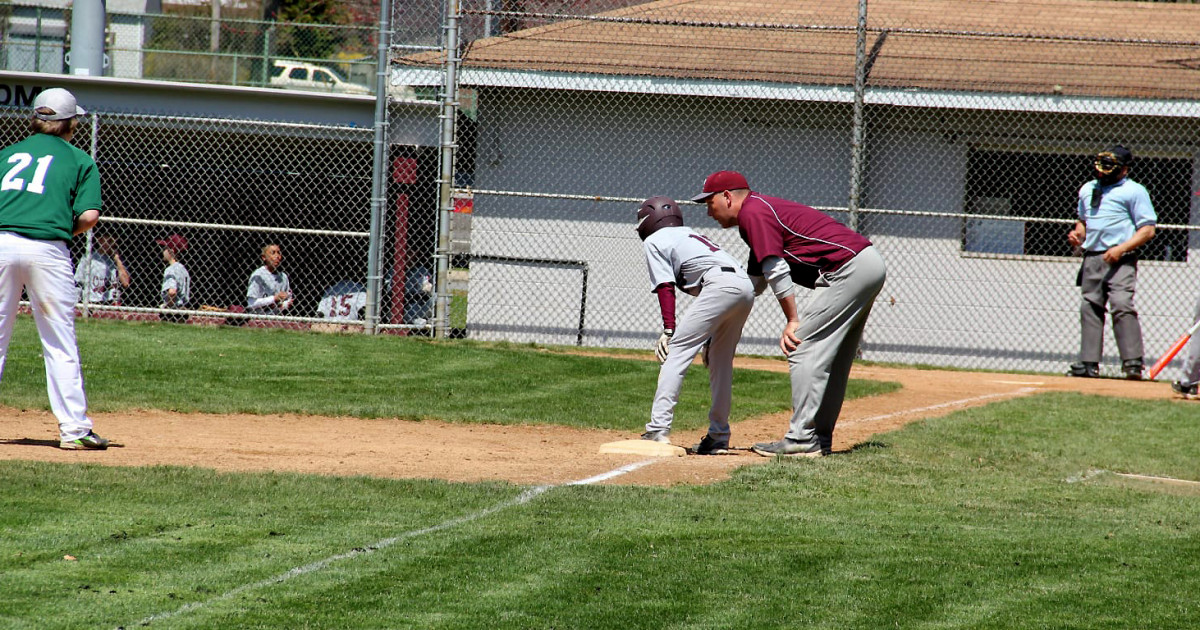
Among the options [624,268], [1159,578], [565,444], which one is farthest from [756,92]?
[1159,578]

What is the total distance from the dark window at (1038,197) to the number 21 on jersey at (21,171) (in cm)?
1172

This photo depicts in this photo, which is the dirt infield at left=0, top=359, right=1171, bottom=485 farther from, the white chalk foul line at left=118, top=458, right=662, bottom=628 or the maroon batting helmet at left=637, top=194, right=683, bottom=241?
the maroon batting helmet at left=637, top=194, right=683, bottom=241

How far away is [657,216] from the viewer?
775cm

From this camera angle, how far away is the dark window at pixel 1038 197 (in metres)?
15.5

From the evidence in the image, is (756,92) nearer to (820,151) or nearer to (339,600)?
(820,151)

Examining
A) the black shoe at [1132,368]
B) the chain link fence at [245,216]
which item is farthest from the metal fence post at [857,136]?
the chain link fence at [245,216]

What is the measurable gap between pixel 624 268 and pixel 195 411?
7.33 m

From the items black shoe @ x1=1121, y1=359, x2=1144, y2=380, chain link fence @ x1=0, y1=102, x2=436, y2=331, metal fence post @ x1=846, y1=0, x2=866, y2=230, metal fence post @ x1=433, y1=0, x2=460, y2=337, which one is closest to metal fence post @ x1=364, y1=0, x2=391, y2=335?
chain link fence @ x1=0, y1=102, x2=436, y2=331

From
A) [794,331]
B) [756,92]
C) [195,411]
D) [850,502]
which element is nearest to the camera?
[850,502]

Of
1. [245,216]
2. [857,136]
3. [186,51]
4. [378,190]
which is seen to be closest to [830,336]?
[857,136]

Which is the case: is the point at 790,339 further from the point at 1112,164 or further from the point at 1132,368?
the point at 1132,368

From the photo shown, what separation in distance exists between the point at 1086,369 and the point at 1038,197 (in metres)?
2.97

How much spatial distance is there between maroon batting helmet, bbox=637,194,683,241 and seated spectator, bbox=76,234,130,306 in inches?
367

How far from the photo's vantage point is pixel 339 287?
15.9m
